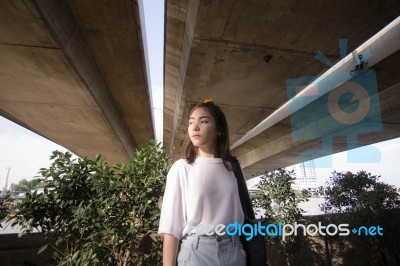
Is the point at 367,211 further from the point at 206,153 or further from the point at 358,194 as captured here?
the point at 206,153

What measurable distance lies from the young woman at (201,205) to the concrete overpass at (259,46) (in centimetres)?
307

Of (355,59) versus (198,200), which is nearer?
(198,200)

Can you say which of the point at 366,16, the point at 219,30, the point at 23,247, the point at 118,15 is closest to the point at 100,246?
the point at 23,247

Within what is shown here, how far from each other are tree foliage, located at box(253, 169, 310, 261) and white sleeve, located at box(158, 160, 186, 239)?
4.54 metres

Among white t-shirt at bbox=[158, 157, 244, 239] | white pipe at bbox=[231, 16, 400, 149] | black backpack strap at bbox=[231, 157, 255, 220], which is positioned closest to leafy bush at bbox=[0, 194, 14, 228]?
white t-shirt at bbox=[158, 157, 244, 239]

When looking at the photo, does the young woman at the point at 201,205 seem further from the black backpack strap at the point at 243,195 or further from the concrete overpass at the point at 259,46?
the concrete overpass at the point at 259,46

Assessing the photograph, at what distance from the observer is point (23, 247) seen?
14.0ft

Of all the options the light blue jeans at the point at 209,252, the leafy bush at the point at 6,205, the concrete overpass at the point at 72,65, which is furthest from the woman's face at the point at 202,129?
the concrete overpass at the point at 72,65

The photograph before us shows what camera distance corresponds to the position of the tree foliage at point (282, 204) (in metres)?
5.31

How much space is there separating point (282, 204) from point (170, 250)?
190 inches

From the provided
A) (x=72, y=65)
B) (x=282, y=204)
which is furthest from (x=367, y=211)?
(x=72, y=65)

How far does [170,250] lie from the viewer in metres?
1.32

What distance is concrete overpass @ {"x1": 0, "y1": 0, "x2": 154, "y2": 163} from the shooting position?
169 inches

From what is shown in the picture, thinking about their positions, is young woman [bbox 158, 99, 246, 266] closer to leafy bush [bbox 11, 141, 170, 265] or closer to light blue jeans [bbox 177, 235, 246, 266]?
light blue jeans [bbox 177, 235, 246, 266]
